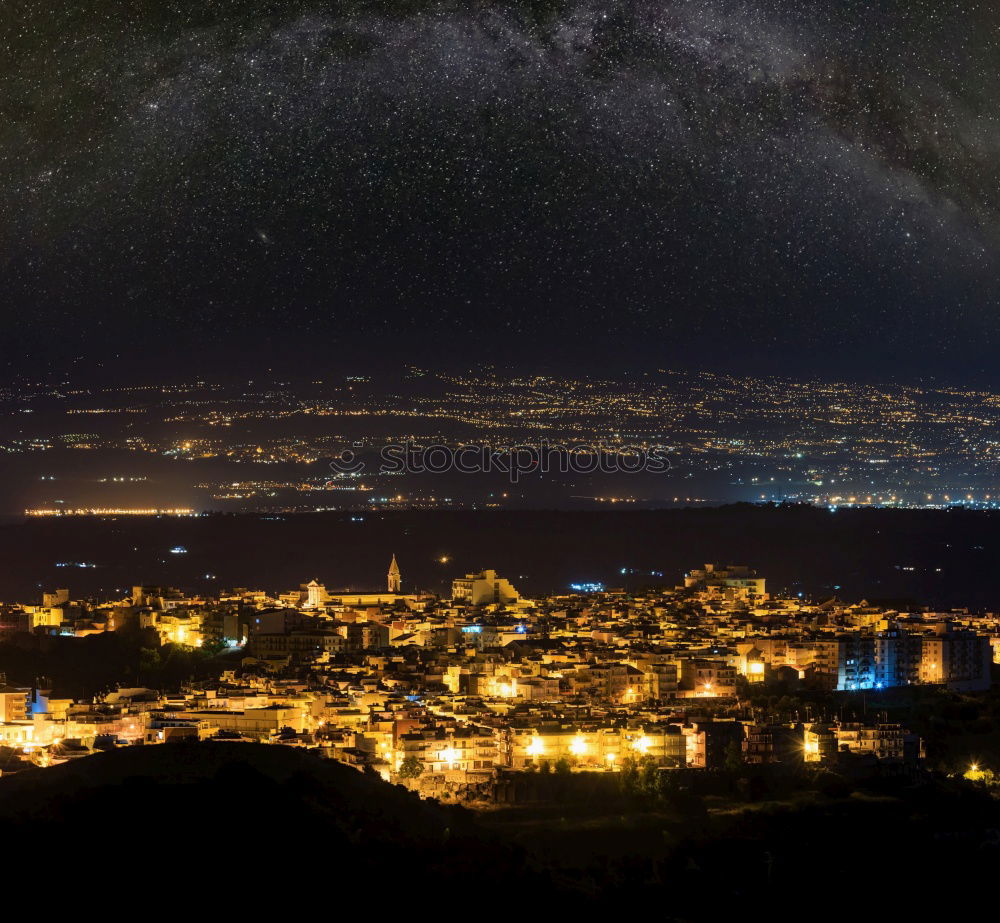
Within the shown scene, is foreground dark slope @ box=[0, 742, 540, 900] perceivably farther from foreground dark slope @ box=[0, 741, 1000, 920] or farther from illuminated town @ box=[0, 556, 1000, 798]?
illuminated town @ box=[0, 556, 1000, 798]

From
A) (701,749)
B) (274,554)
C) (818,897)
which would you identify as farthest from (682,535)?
(818,897)

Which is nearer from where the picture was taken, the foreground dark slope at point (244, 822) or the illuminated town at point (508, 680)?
the foreground dark slope at point (244, 822)

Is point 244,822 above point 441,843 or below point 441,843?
above

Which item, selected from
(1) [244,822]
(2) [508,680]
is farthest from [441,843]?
(2) [508,680]

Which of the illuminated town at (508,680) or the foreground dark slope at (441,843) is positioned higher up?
the illuminated town at (508,680)

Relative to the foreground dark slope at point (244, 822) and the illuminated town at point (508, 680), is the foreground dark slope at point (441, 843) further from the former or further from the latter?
the illuminated town at point (508, 680)

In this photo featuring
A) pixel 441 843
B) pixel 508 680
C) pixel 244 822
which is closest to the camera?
pixel 244 822

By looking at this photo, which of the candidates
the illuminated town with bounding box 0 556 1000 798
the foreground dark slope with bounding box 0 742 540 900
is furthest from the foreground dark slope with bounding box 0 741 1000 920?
the illuminated town with bounding box 0 556 1000 798

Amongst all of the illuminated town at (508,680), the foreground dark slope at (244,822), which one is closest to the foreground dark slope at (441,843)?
the foreground dark slope at (244,822)

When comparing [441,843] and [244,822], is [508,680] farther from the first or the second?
[244,822]
